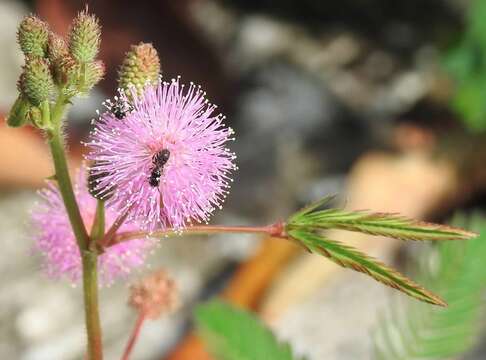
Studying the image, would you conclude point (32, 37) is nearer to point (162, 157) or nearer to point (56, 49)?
point (56, 49)

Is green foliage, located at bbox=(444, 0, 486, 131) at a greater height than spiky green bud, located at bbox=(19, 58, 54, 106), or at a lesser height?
greater

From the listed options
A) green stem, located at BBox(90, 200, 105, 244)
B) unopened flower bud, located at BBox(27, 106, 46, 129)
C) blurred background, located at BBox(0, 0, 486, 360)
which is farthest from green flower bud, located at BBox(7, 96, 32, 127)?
blurred background, located at BBox(0, 0, 486, 360)

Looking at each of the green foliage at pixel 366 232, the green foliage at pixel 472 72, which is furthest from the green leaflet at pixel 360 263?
the green foliage at pixel 472 72

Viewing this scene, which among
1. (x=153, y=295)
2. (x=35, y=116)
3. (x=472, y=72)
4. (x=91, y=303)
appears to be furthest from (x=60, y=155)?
(x=472, y=72)

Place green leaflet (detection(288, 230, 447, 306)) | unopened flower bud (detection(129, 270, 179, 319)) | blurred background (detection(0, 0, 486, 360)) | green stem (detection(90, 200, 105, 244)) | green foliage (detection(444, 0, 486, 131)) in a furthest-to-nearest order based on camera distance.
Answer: green foliage (detection(444, 0, 486, 131))
blurred background (detection(0, 0, 486, 360))
unopened flower bud (detection(129, 270, 179, 319))
green stem (detection(90, 200, 105, 244))
green leaflet (detection(288, 230, 447, 306))

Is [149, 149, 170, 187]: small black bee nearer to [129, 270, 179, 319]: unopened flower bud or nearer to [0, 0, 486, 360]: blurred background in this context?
[129, 270, 179, 319]: unopened flower bud

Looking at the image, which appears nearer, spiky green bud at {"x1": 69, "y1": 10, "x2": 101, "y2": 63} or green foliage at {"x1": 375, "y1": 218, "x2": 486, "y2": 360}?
spiky green bud at {"x1": 69, "y1": 10, "x2": 101, "y2": 63}

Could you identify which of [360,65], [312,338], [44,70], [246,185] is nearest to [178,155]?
[44,70]

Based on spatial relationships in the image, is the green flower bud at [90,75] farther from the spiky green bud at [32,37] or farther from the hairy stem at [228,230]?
the hairy stem at [228,230]
